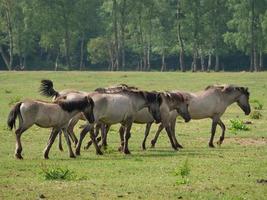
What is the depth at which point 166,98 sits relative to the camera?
23.0 meters

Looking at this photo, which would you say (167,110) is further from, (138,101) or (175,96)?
(138,101)

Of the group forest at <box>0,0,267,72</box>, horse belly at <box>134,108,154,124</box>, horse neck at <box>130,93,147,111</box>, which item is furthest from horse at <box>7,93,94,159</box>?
forest at <box>0,0,267,72</box>

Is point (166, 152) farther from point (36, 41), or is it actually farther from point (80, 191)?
point (36, 41)

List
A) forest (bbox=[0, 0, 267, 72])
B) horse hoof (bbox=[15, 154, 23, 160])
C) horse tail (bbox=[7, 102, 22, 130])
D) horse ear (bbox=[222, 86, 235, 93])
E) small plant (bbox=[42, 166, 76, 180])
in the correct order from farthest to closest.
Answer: forest (bbox=[0, 0, 267, 72]), horse ear (bbox=[222, 86, 235, 93]), horse hoof (bbox=[15, 154, 23, 160]), horse tail (bbox=[7, 102, 22, 130]), small plant (bbox=[42, 166, 76, 180])

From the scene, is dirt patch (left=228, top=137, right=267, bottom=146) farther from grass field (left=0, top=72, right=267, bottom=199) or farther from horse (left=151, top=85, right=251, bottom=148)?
horse (left=151, top=85, right=251, bottom=148)

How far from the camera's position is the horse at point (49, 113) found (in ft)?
63.5

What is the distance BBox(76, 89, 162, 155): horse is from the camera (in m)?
21.0

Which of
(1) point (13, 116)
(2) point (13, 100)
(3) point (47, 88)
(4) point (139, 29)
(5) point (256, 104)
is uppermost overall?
(4) point (139, 29)

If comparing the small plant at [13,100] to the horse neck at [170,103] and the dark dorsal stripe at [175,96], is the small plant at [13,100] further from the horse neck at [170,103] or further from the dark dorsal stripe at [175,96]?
the horse neck at [170,103]

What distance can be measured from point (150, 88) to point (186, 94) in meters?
25.5

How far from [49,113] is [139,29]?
72.9 meters

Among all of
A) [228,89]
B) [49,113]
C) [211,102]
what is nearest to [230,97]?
[228,89]

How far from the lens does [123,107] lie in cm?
2148

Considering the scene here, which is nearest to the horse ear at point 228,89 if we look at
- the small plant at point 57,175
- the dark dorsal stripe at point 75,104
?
the dark dorsal stripe at point 75,104
